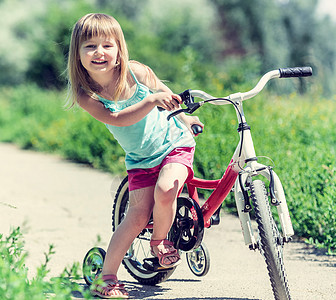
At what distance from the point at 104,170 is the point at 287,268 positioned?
4627 millimetres

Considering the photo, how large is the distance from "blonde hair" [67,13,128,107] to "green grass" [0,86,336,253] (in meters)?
1.82

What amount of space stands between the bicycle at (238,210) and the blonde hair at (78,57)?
0.44 metres

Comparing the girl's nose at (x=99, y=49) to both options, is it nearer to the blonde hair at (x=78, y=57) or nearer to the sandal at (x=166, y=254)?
the blonde hair at (x=78, y=57)

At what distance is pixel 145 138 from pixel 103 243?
1626 millimetres

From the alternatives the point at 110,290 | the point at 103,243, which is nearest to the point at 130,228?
the point at 110,290

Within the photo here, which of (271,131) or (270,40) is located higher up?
(270,40)

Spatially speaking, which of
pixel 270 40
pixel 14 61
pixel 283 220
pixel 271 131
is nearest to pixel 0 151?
pixel 271 131

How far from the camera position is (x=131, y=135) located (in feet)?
10.1

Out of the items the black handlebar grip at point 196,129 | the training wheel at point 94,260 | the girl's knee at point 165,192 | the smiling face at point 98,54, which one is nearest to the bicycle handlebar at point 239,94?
the black handlebar grip at point 196,129

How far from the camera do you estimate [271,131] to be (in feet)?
22.3

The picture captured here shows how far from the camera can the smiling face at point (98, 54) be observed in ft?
9.73

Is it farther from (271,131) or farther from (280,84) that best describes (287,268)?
(280,84)

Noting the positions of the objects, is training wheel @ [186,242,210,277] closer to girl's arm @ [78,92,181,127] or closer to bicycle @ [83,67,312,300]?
bicycle @ [83,67,312,300]

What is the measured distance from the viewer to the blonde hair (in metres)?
2.97
